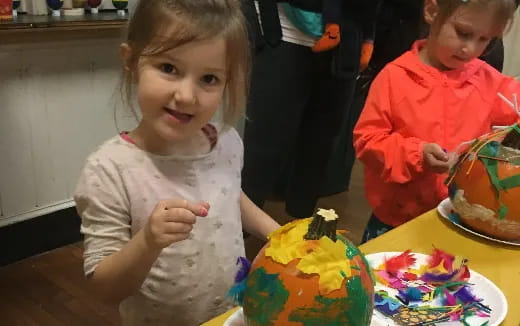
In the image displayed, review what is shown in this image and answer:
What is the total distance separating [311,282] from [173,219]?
0.19 m

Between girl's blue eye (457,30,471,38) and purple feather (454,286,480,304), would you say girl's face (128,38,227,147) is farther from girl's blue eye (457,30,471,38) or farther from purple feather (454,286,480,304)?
girl's blue eye (457,30,471,38)

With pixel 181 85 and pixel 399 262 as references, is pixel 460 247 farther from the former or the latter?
pixel 181 85

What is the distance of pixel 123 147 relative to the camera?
0.84 meters

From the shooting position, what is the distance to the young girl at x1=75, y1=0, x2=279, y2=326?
2.54 ft

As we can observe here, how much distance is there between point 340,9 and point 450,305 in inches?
47.1

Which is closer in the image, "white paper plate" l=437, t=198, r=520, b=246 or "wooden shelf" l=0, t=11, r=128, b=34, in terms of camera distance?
"white paper plate" l=437, t=198, r=520, b=246

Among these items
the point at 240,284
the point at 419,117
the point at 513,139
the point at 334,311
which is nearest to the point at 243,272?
the point at 240,284

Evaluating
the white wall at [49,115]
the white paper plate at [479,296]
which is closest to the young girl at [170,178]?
the white paper plate at [479,296]

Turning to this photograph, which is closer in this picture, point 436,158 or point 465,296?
point 465,296

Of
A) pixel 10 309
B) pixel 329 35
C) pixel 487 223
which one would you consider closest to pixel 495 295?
pixel 487 223

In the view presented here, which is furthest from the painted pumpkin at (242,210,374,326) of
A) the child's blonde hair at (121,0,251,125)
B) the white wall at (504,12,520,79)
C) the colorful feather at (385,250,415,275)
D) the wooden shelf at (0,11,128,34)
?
the white wall at (504,12,520,79)

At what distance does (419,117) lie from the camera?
1183 mm

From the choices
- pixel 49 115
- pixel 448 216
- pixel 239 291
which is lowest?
pixel 49 115

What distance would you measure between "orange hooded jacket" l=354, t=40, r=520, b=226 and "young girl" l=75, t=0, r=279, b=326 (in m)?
0.35
